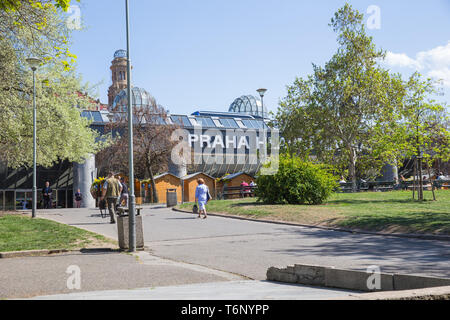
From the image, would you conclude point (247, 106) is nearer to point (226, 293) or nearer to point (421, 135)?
point (421, 135)

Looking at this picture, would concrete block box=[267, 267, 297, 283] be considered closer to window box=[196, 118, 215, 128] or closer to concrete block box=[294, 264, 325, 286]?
concrete block box=[294, 264, 325, 286]

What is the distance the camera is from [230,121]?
62.2 meters

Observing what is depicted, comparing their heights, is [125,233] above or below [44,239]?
above

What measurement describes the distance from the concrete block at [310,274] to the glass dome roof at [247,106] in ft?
296

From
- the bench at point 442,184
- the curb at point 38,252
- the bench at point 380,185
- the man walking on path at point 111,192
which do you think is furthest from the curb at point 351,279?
the bench at point 380,185

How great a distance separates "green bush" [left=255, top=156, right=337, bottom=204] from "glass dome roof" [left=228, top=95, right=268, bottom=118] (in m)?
74.4

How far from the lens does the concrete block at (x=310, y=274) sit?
19.5 feet

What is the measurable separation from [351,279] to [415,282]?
86 centimetres

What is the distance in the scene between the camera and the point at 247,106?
97.3 m

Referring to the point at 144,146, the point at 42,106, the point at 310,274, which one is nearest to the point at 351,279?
the point at 310,274

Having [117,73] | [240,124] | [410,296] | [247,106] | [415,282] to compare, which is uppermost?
[117,73]

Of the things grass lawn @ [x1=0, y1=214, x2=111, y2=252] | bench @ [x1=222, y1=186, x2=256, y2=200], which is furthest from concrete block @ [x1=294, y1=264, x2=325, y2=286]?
bench @ [x1=222, y1=186, x2=256, y2=200]
